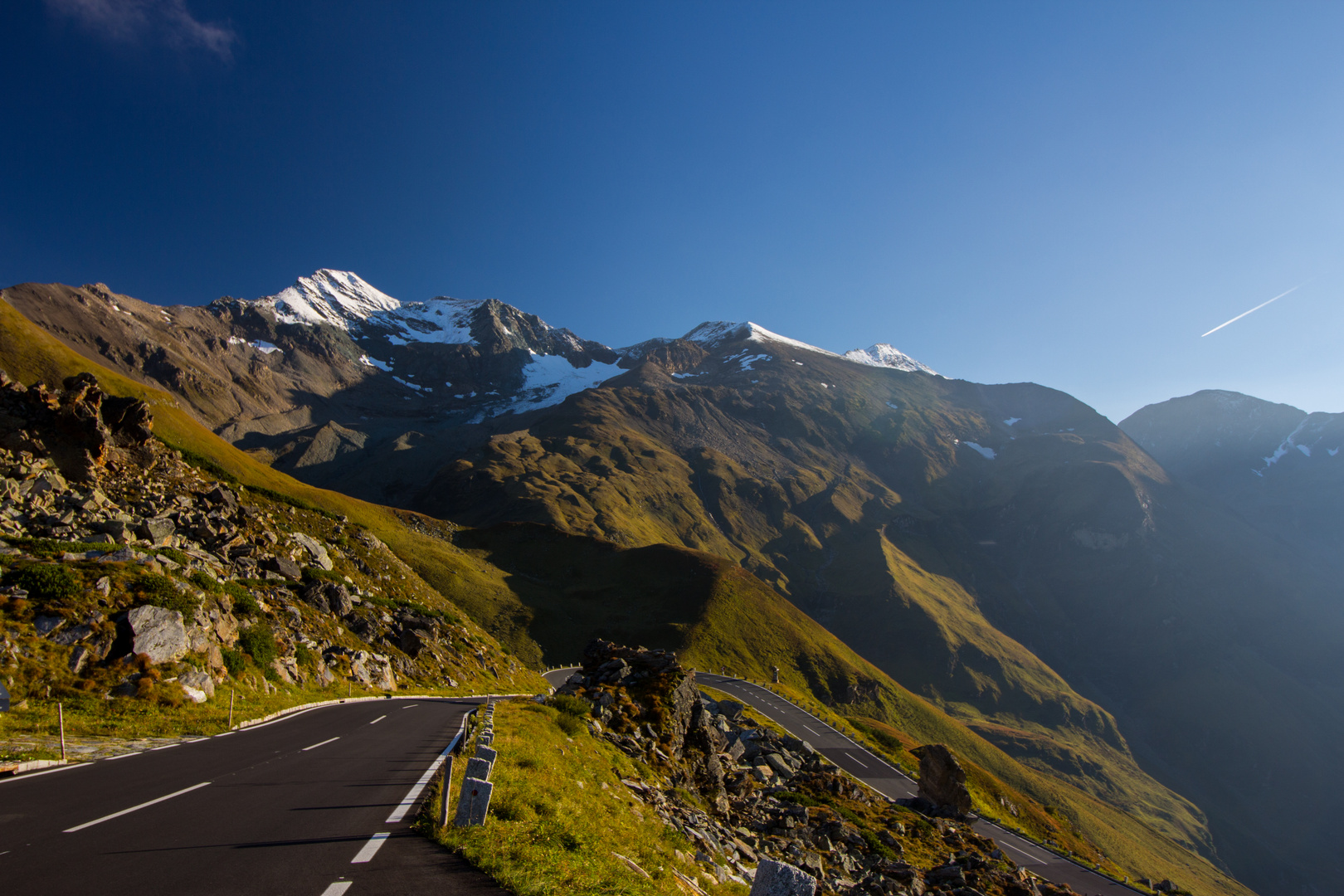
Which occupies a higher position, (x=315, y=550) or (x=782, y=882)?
(x=315, y=550)

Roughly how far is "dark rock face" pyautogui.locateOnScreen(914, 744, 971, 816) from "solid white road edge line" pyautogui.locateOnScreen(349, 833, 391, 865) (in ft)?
174

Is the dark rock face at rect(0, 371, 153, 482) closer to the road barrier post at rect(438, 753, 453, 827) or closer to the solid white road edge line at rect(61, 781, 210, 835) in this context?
the solid white road edge line at rect(61, 781, 210, 835)

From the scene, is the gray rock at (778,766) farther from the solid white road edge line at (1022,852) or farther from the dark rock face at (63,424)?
the dark rock face at (63,424)

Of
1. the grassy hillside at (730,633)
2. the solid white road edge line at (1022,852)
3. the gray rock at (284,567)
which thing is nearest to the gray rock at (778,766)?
the solid white road edge line at (1022,852)

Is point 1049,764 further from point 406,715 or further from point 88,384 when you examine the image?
point 88,384

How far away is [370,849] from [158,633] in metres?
19.4

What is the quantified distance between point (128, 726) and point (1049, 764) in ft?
671

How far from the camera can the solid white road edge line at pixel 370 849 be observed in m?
8.89

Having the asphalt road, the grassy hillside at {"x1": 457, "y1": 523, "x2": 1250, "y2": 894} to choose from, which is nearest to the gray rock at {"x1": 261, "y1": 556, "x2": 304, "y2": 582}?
the asphalt road

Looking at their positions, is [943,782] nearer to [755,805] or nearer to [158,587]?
[755,805]

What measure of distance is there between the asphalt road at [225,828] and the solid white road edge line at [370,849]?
0.09 ft

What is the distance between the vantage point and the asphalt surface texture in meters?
43.8

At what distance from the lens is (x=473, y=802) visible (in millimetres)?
10453

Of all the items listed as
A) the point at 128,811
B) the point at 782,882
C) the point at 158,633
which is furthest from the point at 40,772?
the point at 782,882
